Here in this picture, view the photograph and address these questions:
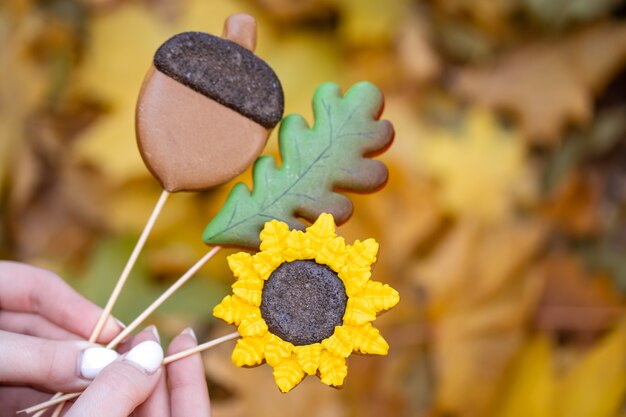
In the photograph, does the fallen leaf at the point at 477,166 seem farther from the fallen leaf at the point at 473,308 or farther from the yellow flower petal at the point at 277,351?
the yellow flower petal at the point at 277,351

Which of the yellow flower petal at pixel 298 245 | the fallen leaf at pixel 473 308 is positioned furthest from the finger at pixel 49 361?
the fallen leaf at pixel 473 308

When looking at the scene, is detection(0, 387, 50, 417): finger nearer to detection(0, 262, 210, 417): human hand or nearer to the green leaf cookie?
detection(0, 262, 210, 417): human hand

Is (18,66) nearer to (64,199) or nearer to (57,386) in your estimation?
(64,199)

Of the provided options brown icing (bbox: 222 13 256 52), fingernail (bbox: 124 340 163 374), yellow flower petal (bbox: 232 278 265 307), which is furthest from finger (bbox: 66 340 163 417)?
brown icing (bbox: 222 13 256 52)

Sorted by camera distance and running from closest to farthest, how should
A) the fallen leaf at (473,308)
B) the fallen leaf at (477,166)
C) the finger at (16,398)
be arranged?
the finger at (16,398) < the fallen leaf at (473,308) < the fallen leaf at (477,166)

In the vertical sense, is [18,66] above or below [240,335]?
above

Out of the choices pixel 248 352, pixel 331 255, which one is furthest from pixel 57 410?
pixel 331 255

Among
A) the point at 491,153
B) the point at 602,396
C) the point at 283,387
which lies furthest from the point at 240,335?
the point at 491,153
